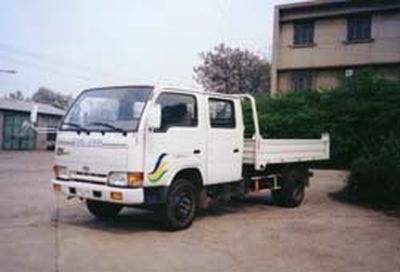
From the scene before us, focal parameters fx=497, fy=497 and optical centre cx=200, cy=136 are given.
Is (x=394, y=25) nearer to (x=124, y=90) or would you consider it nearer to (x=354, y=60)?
(x=354, y=60)

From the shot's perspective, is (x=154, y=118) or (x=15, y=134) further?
(x=15, y=134)

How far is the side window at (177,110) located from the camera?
8008 mm

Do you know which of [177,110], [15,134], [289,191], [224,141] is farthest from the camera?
[15,134]

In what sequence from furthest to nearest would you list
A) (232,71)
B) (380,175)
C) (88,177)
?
(232,71)
(380,175)
(88,177)

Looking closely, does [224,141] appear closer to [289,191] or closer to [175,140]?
[175,140]

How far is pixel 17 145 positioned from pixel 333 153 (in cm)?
2223

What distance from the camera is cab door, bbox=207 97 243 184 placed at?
8.91 m

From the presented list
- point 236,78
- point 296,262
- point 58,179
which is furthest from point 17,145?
point 296,262

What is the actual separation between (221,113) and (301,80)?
59.7 feet

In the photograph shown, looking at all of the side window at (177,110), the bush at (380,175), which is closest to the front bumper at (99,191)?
the side window at (177,110)

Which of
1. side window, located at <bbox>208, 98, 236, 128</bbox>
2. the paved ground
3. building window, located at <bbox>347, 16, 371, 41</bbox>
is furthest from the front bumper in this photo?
building window, located at <bbox>347, 16, 371, 41</bbox>

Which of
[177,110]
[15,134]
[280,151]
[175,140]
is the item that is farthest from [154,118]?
[15,134]

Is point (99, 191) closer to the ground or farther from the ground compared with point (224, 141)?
closer to the ground

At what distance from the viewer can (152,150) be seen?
7668 millimetres
